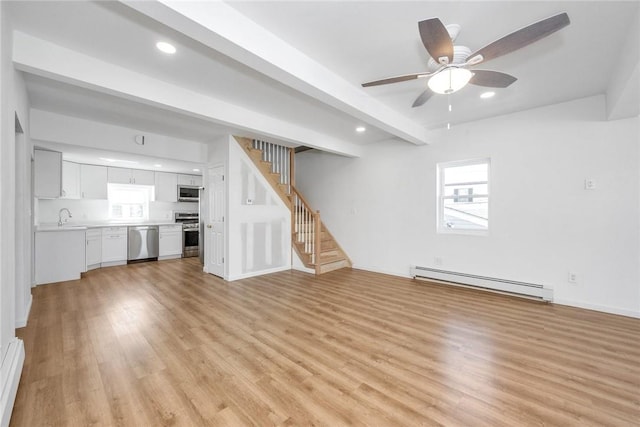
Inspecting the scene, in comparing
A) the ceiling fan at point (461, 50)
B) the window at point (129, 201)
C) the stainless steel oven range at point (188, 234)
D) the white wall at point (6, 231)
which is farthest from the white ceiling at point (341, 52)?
the stainless steel oven range at point (188, 234)

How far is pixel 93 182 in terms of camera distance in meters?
5.84

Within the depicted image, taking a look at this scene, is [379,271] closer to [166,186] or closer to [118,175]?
[166,186]

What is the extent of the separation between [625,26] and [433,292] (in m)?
3.38

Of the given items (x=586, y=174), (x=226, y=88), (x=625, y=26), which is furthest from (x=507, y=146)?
(x=226, y=88)

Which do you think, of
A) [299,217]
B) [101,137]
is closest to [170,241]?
[101,137]

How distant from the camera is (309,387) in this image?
72.0 inches

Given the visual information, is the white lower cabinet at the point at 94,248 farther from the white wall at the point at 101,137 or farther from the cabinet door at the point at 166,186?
the white wall at the point at 101,137

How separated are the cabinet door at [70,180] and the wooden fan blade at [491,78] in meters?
7.39

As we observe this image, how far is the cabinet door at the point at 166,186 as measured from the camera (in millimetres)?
6750

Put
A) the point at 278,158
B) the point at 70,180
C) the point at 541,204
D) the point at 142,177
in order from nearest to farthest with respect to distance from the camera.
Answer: the point at 541,204
the point at 70,180
the point at 278,158
the point at 142,177

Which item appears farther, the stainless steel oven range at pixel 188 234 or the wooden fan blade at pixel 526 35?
the stainless steel oven range at pixel 188 234

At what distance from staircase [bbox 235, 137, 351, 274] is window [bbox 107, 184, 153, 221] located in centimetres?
358

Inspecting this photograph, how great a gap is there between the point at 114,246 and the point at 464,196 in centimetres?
737

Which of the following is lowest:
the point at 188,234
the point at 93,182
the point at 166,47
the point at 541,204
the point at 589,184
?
the point at 188,234
